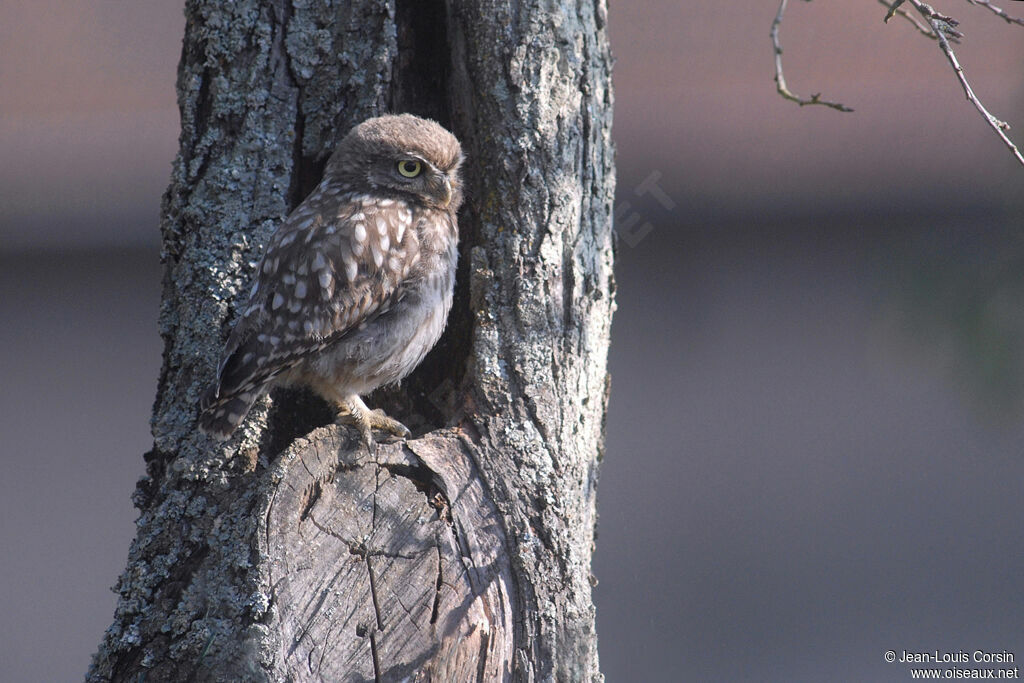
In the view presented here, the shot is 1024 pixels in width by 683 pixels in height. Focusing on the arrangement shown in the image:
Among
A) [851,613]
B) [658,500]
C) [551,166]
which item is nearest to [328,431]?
[551,166]

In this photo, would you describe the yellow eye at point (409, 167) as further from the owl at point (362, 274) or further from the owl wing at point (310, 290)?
the owl wing at point (310, 290)

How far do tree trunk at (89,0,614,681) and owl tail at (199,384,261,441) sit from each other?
0.11m

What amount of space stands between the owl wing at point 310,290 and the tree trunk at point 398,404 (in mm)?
150

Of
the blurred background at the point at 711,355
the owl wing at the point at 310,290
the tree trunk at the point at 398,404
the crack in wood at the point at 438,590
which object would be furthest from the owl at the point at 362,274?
the blurred background at the point at 711,355

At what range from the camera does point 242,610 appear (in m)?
2.43

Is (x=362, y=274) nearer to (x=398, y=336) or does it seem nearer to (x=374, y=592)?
(x=398, y=336)

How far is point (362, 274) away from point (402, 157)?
0.41 m

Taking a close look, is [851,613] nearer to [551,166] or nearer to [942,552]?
[942,552]

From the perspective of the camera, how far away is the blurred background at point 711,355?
270 inches

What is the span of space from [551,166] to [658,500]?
449 cm

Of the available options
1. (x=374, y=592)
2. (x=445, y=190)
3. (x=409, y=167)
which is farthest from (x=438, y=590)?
(x=409, y=167)

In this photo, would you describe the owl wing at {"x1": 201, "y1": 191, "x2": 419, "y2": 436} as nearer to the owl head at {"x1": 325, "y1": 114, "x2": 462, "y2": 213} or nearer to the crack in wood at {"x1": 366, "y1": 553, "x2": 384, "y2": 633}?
the owl head at {"x1": 325, "y1": 114, "x2": 462, "y2": 213}

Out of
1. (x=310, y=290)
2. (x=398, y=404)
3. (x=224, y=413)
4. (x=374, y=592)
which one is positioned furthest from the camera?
(x=398, y=404)

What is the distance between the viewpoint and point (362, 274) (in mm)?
3180
